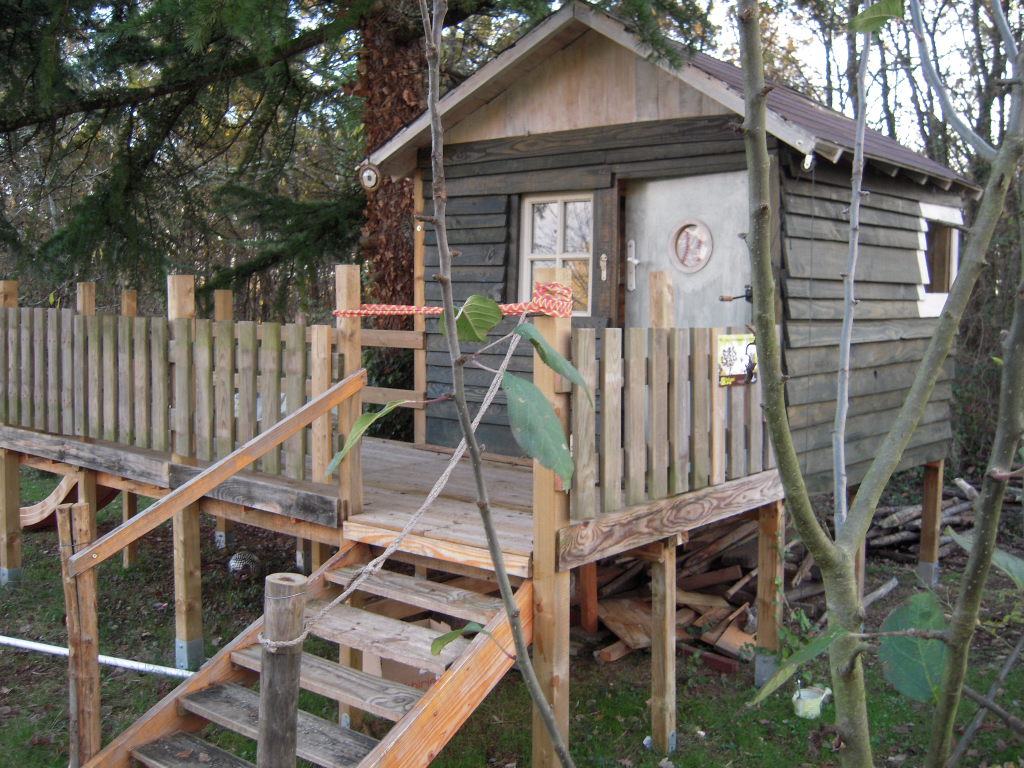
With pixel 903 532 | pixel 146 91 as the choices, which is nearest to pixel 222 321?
pixel 146 91

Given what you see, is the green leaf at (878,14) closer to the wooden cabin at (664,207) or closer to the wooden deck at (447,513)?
the wooden deck at (447,513)

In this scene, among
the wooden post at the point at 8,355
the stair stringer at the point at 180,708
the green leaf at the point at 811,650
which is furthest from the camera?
the wooden post at the point at 8,355

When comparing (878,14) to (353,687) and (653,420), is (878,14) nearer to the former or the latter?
(353,687)

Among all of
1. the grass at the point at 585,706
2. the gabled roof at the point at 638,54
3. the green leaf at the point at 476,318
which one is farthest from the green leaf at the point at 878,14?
the gabled roof at the point at 638,54

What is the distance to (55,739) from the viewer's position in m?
5.12

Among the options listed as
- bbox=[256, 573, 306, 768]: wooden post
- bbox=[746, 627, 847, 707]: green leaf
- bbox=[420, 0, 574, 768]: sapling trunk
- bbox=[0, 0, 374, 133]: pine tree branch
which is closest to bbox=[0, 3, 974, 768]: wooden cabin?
bbox=[256, 573, 306, 768]: wooden post

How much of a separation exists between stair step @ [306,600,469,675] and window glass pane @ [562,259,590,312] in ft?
11.2

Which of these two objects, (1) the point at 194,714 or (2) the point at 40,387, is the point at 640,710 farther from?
(2) the point at 40,387

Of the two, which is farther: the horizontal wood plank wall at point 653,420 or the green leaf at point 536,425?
the horizontal wood plank wall at point 653,420

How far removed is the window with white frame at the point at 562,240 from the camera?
7164mm

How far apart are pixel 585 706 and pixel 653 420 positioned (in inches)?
81.5

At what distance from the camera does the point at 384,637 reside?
416cm

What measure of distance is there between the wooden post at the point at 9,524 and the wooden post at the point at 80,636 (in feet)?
15.0

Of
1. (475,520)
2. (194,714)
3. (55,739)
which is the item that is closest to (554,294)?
(475,520)
